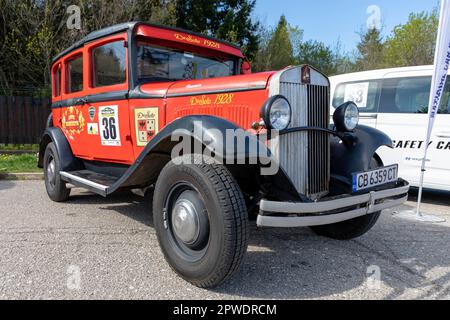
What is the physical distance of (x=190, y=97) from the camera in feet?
10.7

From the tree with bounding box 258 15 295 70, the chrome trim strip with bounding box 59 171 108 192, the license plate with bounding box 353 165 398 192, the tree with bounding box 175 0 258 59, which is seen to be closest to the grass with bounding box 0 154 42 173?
the chrome trim strip with bounding box 59 171 108 192

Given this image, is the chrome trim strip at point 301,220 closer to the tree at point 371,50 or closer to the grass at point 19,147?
the grass at point 19,147

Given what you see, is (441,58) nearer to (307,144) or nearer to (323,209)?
(307,144)

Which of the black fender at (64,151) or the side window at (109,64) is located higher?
the side window at (109,64)

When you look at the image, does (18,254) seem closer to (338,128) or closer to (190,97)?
(190,97)

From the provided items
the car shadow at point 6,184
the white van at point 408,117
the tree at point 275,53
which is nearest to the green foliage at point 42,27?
the car shadow at point 6,184

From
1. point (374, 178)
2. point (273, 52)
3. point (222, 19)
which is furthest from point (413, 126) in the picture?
point (273, 52)

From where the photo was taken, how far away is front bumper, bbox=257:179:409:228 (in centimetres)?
232

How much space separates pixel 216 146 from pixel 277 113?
543 millimetres

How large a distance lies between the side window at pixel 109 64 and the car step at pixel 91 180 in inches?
41.5

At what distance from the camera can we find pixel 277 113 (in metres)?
2.62

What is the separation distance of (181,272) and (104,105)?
233cm

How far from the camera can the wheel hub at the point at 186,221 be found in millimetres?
2574
